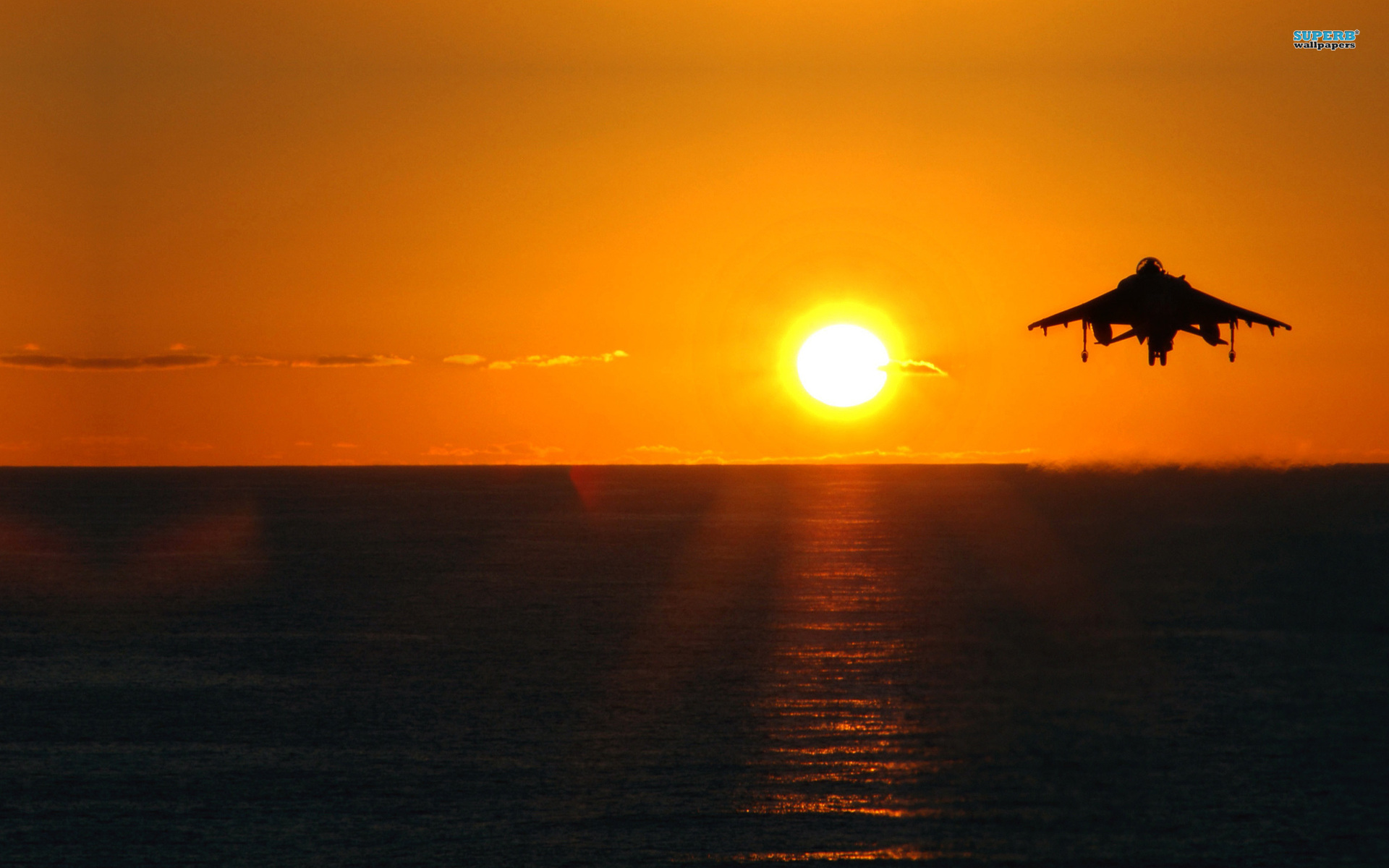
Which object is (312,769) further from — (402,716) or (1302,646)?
(1302,646)

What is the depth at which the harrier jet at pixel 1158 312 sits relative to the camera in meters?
45.7

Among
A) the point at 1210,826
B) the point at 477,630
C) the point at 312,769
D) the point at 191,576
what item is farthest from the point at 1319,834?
the point at 191,576

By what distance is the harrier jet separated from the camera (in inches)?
1800

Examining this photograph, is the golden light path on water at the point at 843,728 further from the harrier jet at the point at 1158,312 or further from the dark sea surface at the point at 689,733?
the harrier jet at the point at 1158,312

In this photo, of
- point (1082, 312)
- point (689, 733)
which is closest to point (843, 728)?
point (689, 733)

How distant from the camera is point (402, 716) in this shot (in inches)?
3578

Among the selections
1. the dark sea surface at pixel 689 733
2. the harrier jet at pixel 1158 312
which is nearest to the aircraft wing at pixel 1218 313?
the harrier jet at pixel 1158 312

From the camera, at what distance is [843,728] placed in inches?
3452

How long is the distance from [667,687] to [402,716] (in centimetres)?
2243

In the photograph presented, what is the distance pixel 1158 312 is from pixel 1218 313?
4.85m

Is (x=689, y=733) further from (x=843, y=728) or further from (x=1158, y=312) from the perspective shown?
(x=1158, y=312)

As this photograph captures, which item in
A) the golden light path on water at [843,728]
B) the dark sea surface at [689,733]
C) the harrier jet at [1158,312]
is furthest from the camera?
the golden light path on water at [843,728]

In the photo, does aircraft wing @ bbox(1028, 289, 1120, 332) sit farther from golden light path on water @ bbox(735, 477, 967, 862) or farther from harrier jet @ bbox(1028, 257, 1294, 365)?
golden light path on water @ bbox(735, 477, 967, 862)

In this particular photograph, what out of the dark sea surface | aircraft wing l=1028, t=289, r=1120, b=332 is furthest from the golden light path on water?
aircraft wing l=1028, t=289, r=1120, b=332
